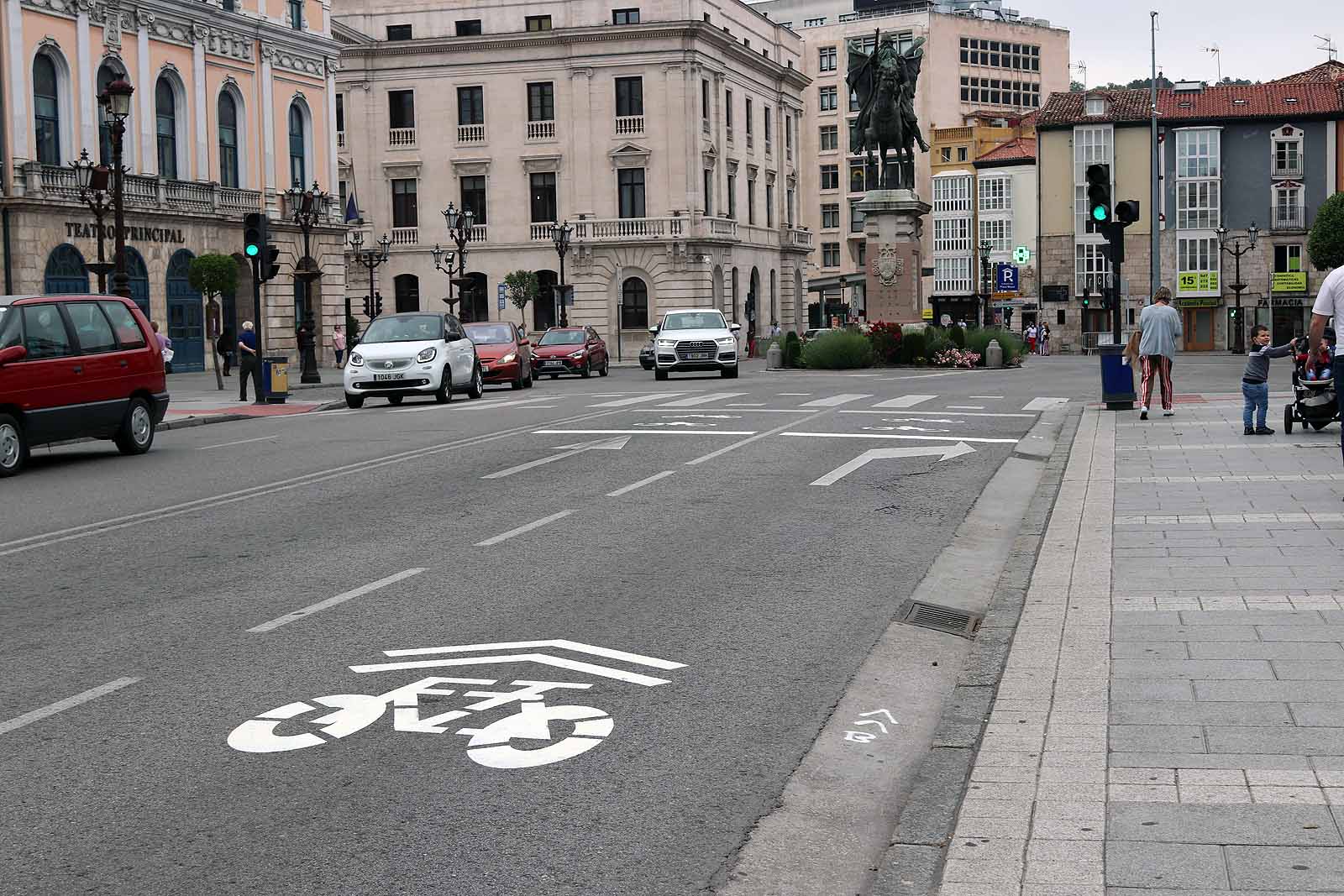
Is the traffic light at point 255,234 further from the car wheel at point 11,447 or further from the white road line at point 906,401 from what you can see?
the car wheel at point 11,447

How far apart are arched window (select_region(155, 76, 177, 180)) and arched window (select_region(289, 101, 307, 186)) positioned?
22.1 feet

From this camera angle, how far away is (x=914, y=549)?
11039mm

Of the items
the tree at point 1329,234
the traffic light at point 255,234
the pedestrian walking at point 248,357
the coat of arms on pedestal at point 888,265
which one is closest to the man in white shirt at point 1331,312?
the pedestrian walking at point 248,357

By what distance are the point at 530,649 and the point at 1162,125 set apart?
8401 cm

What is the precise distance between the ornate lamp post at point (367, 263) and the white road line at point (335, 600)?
45.2 m

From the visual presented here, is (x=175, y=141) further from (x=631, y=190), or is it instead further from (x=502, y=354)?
(x=631, y=190)

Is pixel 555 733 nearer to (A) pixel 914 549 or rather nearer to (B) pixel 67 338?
(A) pixel 914 549

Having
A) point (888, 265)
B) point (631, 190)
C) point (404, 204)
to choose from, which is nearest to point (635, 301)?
point (631, 190)

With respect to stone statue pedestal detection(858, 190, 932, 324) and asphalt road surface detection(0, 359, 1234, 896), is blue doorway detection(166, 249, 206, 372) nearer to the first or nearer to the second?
stone statue pedestal detection(858, 190, 932, 324)

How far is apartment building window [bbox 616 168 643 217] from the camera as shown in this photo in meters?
75.5

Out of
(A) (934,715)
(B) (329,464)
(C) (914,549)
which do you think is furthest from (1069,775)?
(B) (329,464)

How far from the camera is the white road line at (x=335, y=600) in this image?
8.23 meters

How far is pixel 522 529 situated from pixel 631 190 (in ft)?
213

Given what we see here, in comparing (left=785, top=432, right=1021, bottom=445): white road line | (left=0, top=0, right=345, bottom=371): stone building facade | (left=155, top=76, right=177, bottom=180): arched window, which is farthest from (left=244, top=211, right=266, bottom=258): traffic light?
(left=155, top=76, right=177, bottom=180): arched window
